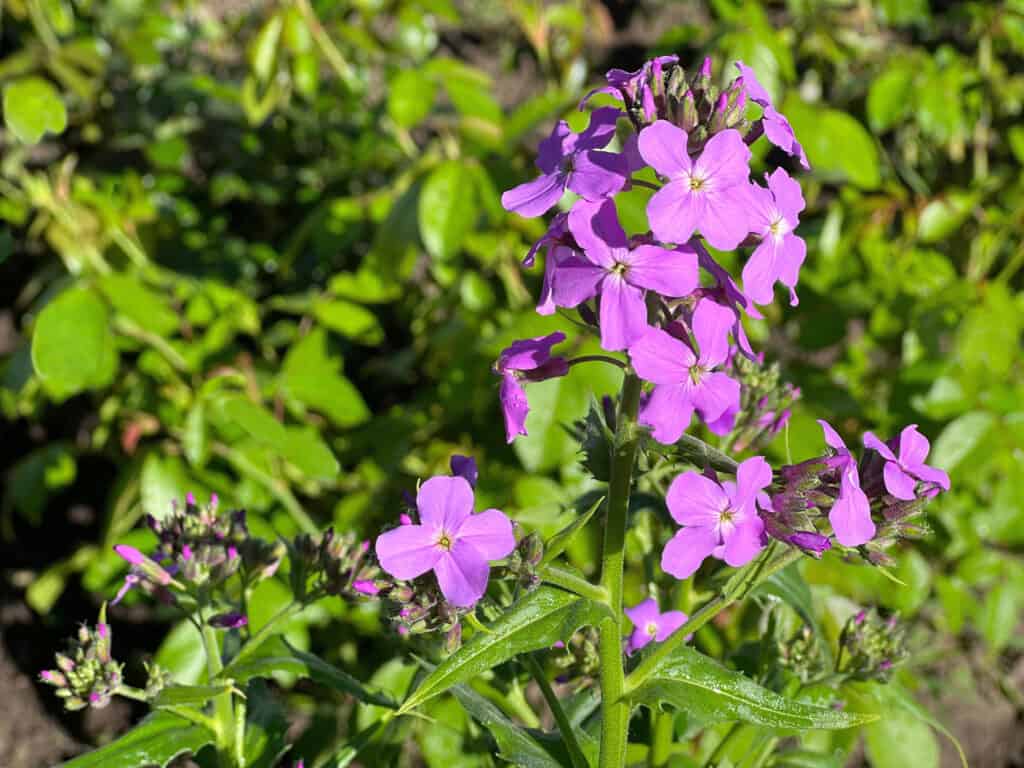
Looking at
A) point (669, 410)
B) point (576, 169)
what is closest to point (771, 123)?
point (576, 169)

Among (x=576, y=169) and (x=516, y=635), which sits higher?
(x=576, y=169)

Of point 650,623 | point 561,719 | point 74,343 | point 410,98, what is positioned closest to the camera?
point 561,719

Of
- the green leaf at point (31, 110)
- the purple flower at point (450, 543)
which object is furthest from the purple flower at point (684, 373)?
the green leaf at point (31, 110)

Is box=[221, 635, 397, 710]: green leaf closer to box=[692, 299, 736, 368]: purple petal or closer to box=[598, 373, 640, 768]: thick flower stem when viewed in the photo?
box=[598, 373, 640, 768]: thick flower stem

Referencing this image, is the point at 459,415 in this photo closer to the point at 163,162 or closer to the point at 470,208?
the point at 470,208

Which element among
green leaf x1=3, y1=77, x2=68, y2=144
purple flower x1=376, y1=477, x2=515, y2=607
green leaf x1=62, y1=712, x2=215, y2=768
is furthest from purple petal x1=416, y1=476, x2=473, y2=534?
green leaf x1=3, y1=77, x2=68, y2=144

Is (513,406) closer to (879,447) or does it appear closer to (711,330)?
(711,330)
